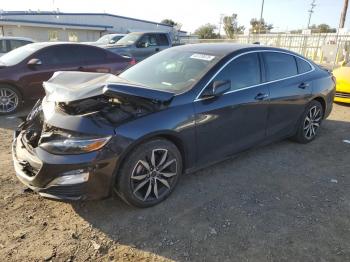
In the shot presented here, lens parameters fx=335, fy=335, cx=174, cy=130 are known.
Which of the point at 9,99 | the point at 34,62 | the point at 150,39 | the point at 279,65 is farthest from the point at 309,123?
the point at 150,39

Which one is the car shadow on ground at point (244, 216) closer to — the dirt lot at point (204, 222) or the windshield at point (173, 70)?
the dirt lot at point (204, 222)

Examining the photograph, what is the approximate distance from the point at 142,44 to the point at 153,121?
11175mm

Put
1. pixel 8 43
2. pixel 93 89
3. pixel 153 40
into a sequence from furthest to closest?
pixel 153 40 < pixel 8 43 < pixel 93 89

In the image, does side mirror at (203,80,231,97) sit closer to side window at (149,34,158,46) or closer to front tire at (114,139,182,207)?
front tire at (114,139,182,207)

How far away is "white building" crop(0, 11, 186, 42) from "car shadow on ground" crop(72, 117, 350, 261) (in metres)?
28.9

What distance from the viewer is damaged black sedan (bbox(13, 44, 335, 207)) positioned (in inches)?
120

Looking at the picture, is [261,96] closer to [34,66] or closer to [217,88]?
[217,88]

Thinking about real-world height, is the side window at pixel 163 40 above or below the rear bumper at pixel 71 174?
above

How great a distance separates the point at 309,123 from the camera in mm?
5539

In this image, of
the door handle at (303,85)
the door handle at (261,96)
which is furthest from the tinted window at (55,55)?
the door handle at (303,85)

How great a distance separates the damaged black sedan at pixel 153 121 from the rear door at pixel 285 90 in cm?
2

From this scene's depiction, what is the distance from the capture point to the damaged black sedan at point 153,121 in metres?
3.06

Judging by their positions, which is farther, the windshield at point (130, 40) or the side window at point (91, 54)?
the windshield at point (130, 40)

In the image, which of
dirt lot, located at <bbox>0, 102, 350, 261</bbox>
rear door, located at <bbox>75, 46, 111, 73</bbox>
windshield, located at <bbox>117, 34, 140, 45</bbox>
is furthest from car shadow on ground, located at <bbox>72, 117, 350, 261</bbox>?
windshield, located at <bbox>117, 34, 140, 45</bbox>
